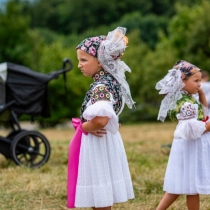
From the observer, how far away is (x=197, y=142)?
505cm

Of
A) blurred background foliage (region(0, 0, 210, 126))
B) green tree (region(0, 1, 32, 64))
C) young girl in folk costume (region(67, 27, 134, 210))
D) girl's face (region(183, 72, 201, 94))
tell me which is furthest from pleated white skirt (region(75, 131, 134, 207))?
green tree (region(0, 1, 32, 64))

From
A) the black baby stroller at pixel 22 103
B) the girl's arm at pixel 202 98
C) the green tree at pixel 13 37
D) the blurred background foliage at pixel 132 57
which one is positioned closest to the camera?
the girl's arm at pixel 202 98

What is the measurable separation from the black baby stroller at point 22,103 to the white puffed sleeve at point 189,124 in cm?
369

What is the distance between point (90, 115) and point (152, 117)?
26.4 m

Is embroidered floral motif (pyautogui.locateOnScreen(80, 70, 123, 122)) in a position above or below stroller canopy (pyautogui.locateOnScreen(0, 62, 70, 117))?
below

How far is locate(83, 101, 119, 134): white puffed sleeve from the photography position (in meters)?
4.24

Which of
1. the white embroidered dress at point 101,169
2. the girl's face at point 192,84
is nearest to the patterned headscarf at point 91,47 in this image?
the white embroidered dress at point 101,169

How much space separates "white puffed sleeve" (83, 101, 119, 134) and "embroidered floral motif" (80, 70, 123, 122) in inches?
5.5

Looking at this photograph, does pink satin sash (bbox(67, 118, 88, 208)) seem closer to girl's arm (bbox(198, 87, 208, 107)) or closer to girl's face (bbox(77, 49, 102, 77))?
girl's face (bbox(77, 49, 102, 77))

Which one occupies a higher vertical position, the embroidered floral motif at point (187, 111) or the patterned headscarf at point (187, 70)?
the patterned headscarf at point (187, 70)

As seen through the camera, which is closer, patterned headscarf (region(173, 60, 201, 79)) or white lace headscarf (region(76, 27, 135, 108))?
white lace headscarf (region(76, 27, 135, 108))

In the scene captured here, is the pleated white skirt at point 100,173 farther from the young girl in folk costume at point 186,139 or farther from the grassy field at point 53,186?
the grassy field at point 53,186

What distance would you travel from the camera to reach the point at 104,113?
4.25 m

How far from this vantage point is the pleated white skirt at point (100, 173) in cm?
435
